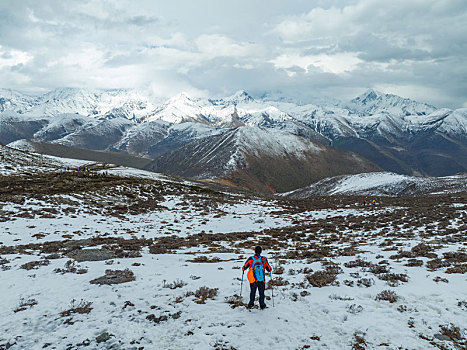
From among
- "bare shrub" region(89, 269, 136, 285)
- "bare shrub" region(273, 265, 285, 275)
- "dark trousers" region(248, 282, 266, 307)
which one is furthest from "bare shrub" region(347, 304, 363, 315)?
Result: "bare shrub" region(89, 269, 136, 285)

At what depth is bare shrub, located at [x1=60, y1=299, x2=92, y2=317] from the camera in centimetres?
1033

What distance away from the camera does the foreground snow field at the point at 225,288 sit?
8852 mm

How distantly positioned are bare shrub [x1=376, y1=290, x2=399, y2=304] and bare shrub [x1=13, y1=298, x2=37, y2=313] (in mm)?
14075

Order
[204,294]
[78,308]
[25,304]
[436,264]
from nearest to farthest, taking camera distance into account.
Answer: [78,308]
[25,304]
[204,294]
[436,264]

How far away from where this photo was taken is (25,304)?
10883mm

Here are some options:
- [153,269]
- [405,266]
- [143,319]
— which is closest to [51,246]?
[153,269]

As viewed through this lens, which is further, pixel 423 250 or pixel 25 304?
pixel 423 250

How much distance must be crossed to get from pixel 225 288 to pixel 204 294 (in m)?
1.23

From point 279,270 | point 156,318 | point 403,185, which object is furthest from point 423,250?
point 403,185

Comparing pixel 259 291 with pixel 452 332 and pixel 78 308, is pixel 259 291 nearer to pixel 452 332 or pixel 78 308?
pixel 452 332

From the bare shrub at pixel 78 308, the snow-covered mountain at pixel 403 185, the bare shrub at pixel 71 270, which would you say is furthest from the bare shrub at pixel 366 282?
the snow-covered mountain at pixel 403 185

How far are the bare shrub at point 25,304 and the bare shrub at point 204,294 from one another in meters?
6.65

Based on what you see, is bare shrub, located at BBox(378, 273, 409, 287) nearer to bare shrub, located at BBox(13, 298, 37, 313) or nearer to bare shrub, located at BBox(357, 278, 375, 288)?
bare shrub, located at BBox(357, 278, 375, 288)

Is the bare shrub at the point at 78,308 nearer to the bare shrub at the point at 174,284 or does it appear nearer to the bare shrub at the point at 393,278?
the bare shrub at the point at 174,284
